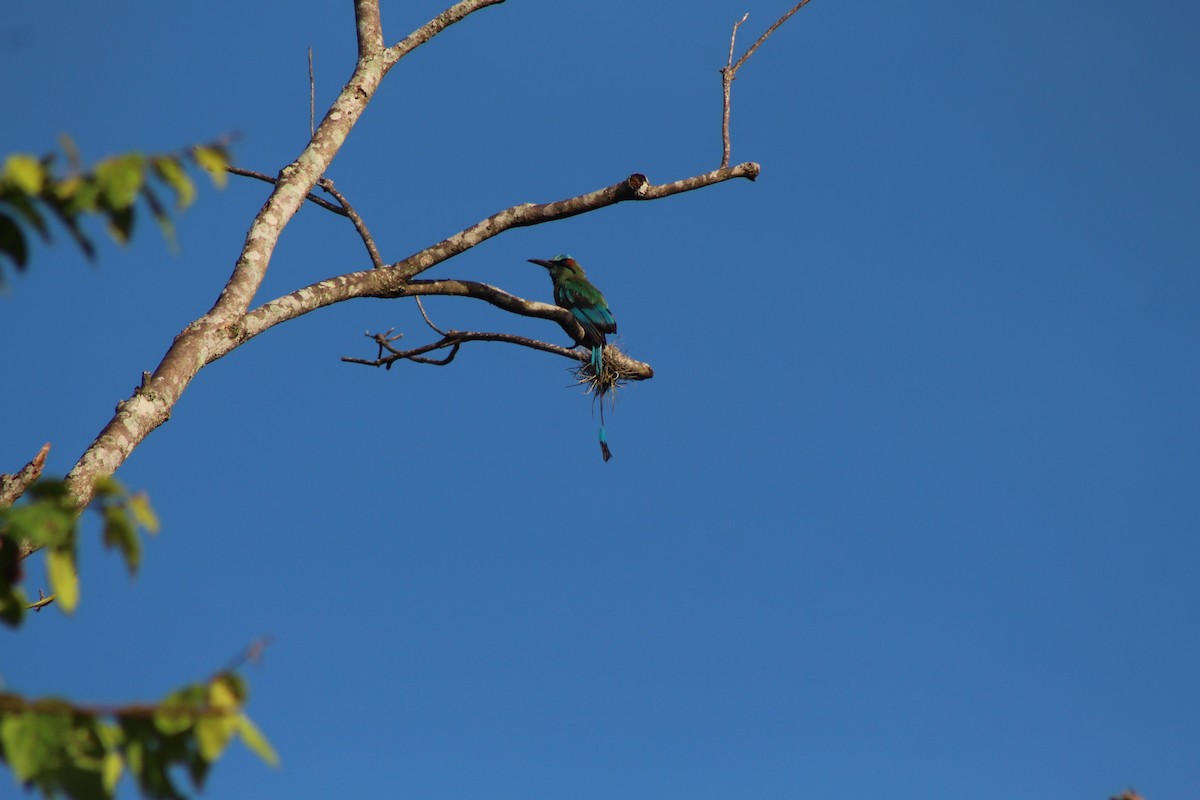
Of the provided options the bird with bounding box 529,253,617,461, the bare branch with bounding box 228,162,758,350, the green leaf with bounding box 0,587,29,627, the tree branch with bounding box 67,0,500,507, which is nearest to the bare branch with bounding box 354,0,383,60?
Result: the tree branch with bounding box 67,0,500,507

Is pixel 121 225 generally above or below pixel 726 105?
below

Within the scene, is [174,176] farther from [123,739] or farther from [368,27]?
[368,27]

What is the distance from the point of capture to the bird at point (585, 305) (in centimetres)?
859

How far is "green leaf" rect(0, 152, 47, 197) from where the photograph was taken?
7.11 feet

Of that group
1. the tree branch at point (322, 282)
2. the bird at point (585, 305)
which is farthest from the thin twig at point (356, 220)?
the bird at point (585, 305)

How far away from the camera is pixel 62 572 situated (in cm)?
207

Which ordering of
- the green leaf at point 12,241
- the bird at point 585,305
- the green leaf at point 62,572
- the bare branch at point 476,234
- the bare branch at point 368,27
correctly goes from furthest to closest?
the bird at point 585,305, the bare branch at point 368,27, the bare branch at point 476,234, the green leaf at point 12,241, the green leaf at point 62,572

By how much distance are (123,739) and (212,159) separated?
1.20 meters

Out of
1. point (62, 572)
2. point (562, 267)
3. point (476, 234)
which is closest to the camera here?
point (62, 572)

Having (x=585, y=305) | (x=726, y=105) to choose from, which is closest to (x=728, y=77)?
(x=726, y=105)

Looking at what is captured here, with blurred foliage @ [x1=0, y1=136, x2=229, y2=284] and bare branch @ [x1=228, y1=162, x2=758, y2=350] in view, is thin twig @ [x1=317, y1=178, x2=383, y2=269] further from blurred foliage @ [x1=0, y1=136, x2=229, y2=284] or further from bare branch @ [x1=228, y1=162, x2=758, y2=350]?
blurred foliage @ [x1=0, y1=136, x2=229, y2=284]

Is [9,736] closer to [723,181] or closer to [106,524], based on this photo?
[106,524]

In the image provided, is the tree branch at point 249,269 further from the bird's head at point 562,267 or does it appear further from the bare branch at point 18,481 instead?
the bird's head at point 562,267

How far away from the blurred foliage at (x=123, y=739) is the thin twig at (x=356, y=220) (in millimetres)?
4405
